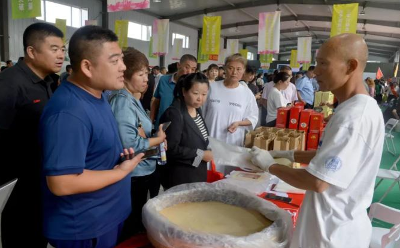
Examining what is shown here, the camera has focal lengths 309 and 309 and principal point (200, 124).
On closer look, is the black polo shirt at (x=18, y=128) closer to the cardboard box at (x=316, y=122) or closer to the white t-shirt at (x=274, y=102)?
the cardboard box at (x=316, y=122)

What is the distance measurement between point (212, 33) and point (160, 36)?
5.65 ft

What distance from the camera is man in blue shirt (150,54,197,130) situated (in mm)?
3145

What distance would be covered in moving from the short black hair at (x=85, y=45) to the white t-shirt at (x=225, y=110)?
5.70 ft

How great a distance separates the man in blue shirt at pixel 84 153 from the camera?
91 centimetres

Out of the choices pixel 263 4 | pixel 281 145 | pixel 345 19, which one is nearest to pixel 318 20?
pixel 263 4

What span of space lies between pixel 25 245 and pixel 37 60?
38.9 inches

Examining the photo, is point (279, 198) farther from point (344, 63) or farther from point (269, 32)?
point (269, 32)

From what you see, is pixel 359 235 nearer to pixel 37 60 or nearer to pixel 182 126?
pixel 182 126

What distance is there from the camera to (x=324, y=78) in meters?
1.04

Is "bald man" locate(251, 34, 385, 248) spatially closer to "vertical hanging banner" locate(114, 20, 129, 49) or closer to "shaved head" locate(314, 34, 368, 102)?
"shaved head" locate(314, 34, 368, 102)

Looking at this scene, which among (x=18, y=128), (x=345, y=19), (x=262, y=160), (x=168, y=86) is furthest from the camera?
(x=345, y=19)

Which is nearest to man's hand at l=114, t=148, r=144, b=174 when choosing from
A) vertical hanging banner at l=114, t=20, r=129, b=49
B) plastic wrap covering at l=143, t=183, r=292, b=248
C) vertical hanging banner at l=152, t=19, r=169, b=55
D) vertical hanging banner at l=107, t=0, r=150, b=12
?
plastic wrap covering at l=143, t=183, r=292, b=248

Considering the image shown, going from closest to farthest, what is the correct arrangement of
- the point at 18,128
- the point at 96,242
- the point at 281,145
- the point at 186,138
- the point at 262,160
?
the point at 96,242 < the point at 262,160 < the point at 18,128 < the point at 186,138 < the point at 281,145

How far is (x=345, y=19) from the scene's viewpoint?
20.3 ft
